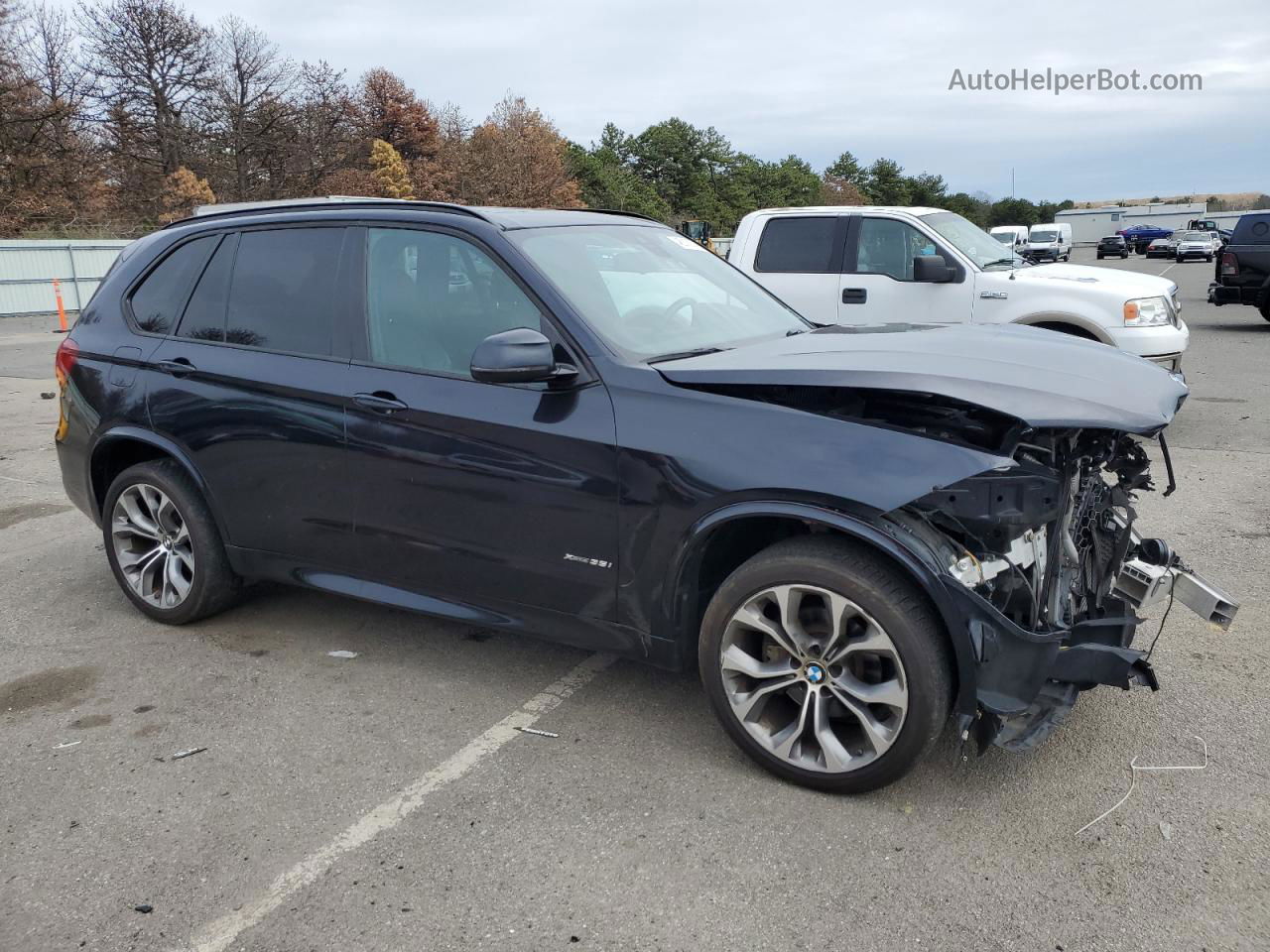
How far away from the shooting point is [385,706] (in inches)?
151

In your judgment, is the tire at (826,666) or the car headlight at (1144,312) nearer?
the tire at (826,666)

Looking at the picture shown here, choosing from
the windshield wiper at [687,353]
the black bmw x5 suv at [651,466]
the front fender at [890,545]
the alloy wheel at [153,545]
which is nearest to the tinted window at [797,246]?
the black bmw x5 suv at [651,466]

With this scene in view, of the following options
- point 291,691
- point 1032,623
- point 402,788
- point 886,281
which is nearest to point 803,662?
point 1032,623

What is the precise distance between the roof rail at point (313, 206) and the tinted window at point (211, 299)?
17cm

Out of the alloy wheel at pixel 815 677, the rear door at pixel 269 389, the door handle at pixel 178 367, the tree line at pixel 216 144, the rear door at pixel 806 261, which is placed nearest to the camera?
the alloy wheel at pixel 815 677

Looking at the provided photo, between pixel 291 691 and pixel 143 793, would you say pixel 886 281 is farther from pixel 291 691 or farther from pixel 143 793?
pixel 143 793

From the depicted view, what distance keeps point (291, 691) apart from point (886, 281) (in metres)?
6.58

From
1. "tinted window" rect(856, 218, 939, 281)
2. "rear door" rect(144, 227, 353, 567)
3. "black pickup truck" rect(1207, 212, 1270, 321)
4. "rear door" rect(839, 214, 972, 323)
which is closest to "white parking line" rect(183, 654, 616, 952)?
"rear door" rect(144, 227, 353, 567)

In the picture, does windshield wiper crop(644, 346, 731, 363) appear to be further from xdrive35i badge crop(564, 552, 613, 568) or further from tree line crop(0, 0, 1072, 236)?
tree line crop(0, 0, 1072, 236)

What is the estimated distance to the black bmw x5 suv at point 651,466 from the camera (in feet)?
9.61

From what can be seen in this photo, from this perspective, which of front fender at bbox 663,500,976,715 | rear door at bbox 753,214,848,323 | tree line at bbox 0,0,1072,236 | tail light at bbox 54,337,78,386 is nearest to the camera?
front fender at bbox 663,500,976,715

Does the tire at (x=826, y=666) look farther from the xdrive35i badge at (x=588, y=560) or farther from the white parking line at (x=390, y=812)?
the white parking line at (x=390, y=812)

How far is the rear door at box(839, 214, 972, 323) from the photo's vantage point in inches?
341

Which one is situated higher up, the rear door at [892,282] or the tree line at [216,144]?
the tree line at [216,144]
